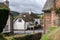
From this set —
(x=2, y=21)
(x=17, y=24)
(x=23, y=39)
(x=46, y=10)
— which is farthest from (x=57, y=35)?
(x=17, y=24)

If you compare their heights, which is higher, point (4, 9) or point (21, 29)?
point (4, 9)

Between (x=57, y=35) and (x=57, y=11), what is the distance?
10.3 m

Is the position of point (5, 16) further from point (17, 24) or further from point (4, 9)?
point (17, 24)

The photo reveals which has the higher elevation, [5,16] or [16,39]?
[5,16]

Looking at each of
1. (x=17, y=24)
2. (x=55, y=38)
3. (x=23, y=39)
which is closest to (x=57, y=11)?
(x=55, y=38)

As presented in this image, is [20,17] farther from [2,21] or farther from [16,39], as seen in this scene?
[2,21]

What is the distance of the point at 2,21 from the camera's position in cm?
2747

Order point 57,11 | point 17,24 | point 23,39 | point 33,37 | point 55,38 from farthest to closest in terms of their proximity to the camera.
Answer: point 17,24 → point 33,37 → point 23,39 → point 57,11 → point 55,38

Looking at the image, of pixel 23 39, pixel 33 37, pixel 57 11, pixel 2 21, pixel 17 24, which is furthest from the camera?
pixel 17 24

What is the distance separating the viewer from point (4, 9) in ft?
90.5

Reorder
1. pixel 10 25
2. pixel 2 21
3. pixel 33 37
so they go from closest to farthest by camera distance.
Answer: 1. pixel 2 21
2. pixel 33 37
3. pixel 10 25

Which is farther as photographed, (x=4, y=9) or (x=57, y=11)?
(x=4, y=9)

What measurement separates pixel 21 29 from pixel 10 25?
75.9ft

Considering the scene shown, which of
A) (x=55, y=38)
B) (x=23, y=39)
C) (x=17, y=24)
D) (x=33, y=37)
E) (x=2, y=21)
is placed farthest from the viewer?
(x=17, y=24)
